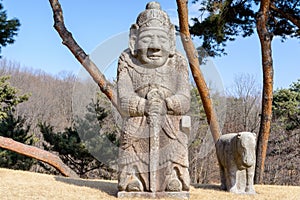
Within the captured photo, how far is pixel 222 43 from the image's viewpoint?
30.6ft

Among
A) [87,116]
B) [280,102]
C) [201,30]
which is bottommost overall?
[87,116]

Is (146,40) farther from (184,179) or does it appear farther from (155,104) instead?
(184,179)

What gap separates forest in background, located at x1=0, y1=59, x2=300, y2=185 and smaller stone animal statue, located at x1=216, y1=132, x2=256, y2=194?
14.1ft

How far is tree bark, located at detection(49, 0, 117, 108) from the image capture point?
7785mm

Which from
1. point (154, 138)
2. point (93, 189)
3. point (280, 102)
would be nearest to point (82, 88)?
point (93, 189)

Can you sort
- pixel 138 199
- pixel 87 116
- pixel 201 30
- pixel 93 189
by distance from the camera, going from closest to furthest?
1. pixel 138 199
2. pixel 93 189
3. pixel 201 30
4. pixel 87 116

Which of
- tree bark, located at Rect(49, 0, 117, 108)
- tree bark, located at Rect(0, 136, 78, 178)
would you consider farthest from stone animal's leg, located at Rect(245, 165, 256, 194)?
tree bark, located at Rect(0, 136, 78, 178)

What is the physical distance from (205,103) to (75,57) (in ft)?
10.5

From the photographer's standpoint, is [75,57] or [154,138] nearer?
[154,138]

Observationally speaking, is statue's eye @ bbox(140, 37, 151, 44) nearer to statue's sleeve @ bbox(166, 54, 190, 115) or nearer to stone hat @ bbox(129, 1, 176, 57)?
stone hat @ bbox(129, 1, 176, 57)

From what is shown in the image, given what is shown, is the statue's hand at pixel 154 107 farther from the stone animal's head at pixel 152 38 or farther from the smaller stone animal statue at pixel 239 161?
the smaller stone animal statue at pixel 239 161

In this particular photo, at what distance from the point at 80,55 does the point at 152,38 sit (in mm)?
3400

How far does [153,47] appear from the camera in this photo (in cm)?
490

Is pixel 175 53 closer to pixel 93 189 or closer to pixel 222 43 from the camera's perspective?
pixel 93 189
